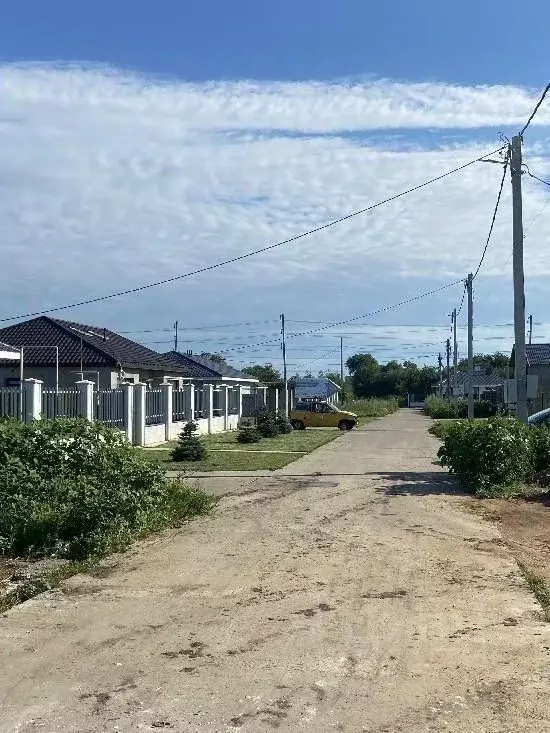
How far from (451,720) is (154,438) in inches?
1025

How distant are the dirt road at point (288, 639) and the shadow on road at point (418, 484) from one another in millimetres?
4416

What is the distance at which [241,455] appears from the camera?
25.9m

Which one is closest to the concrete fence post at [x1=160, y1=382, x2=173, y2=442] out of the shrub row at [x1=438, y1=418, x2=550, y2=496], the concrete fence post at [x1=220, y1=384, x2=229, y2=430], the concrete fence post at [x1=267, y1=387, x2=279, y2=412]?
the concrete fence post at [x1=220, y1=384, x2=229, y2=430]

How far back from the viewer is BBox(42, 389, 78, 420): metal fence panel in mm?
22500

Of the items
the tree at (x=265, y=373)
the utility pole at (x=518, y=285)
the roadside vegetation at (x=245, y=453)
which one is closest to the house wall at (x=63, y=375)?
the roadside vegetation at (x=245, y=453)

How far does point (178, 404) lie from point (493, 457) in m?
19.9

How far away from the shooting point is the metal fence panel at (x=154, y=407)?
29938 millimetres

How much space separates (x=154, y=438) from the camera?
30453 mm

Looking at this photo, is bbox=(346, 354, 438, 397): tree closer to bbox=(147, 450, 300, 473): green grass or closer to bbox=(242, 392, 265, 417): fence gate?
bbox=(242, 392, 265, 417): fence gate

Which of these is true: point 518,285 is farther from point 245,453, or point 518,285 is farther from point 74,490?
point 74,490

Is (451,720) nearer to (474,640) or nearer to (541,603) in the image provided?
(474,640)

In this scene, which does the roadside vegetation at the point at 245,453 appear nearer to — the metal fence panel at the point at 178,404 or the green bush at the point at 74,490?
the metal fence panel at the point at 178,404

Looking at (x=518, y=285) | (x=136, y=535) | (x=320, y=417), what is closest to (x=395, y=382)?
(x=320, y=417)

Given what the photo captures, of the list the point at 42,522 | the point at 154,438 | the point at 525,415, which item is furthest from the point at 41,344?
the point at 42,522
